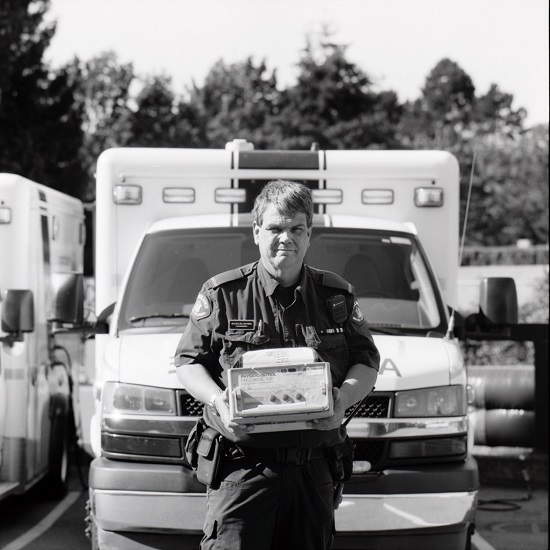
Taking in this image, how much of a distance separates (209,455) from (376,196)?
13.0 ft

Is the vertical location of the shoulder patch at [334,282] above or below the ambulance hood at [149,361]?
above

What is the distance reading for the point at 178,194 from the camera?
745cm

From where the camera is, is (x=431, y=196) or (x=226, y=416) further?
(x=431, y=196)

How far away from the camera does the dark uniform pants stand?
12.1ft

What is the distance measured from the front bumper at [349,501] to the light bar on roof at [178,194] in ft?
7.57

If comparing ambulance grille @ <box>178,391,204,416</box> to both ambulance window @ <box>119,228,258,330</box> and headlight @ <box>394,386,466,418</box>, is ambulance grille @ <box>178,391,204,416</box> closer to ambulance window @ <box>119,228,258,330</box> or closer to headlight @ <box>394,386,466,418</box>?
ambulance window @ <box>119,228,258,330</box>

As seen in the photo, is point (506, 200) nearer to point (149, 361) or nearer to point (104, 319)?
point (104, 319)

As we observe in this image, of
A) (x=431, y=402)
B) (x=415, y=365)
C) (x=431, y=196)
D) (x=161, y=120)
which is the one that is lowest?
(x=431, y=402)

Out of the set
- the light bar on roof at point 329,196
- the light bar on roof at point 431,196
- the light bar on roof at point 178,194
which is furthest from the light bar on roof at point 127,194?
the light bar on roof at point 431,196

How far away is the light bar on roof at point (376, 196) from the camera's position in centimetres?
748

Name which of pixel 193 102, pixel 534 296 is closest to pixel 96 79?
pixel 193 102

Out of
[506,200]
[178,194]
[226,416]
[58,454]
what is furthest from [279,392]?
[506,200]

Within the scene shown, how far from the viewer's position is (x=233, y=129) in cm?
5731

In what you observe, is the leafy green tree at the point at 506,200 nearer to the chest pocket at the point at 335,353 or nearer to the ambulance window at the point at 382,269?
the ambulance window at the point at 382,269
